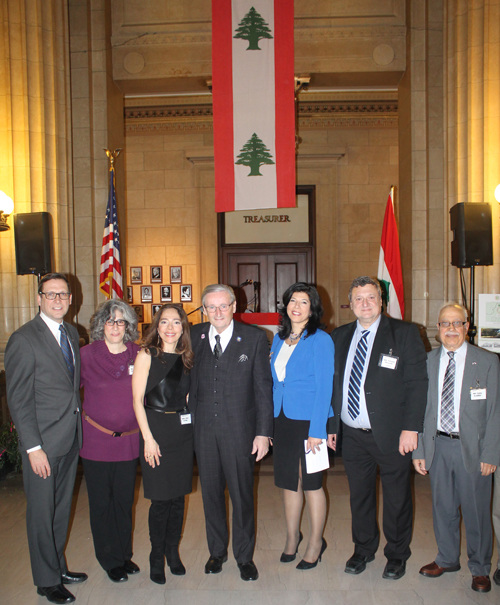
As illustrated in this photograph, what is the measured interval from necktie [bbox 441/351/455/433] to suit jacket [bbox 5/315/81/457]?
232cm

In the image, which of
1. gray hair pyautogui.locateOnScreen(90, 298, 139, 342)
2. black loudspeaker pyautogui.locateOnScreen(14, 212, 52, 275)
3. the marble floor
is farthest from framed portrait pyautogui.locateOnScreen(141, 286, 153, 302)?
gray hair pyautogui.locateOnScreen(90, 298, 139, 342)

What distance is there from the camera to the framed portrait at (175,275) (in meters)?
9.68

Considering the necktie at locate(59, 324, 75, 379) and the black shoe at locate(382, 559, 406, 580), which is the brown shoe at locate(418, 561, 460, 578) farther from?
the necktie at locate(59, 324, 75, 379)

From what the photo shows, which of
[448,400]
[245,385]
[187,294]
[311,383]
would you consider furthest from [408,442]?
[187,294]

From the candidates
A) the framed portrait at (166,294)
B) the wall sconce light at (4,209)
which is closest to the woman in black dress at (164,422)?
the wall sconce light at (4,209)

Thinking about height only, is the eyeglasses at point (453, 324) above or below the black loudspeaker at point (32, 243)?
below

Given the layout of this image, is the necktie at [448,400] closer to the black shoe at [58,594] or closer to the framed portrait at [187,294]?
the black shoe at [58,594]

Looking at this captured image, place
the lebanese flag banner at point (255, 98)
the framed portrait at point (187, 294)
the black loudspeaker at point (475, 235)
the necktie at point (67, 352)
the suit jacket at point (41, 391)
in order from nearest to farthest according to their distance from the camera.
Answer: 1. the suit jacket at point (41, 391)
2. the necktie at point (67, 352)
3. the black loudspeaker at point (475, 235)
4. the lebanese flag banner at point (255, 98)
5. the framed portrait at point (187, 294)

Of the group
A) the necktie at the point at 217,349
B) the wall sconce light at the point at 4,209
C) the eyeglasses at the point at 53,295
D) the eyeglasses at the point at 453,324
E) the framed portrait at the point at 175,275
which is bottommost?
the necktie at the point at 217,349

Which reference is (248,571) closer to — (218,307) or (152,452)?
(152,452)

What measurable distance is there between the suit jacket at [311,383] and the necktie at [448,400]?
72cm

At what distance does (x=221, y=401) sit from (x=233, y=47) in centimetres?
495

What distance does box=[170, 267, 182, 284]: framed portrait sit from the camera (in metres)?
9.68

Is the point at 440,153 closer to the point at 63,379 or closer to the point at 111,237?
the point at 111,237
